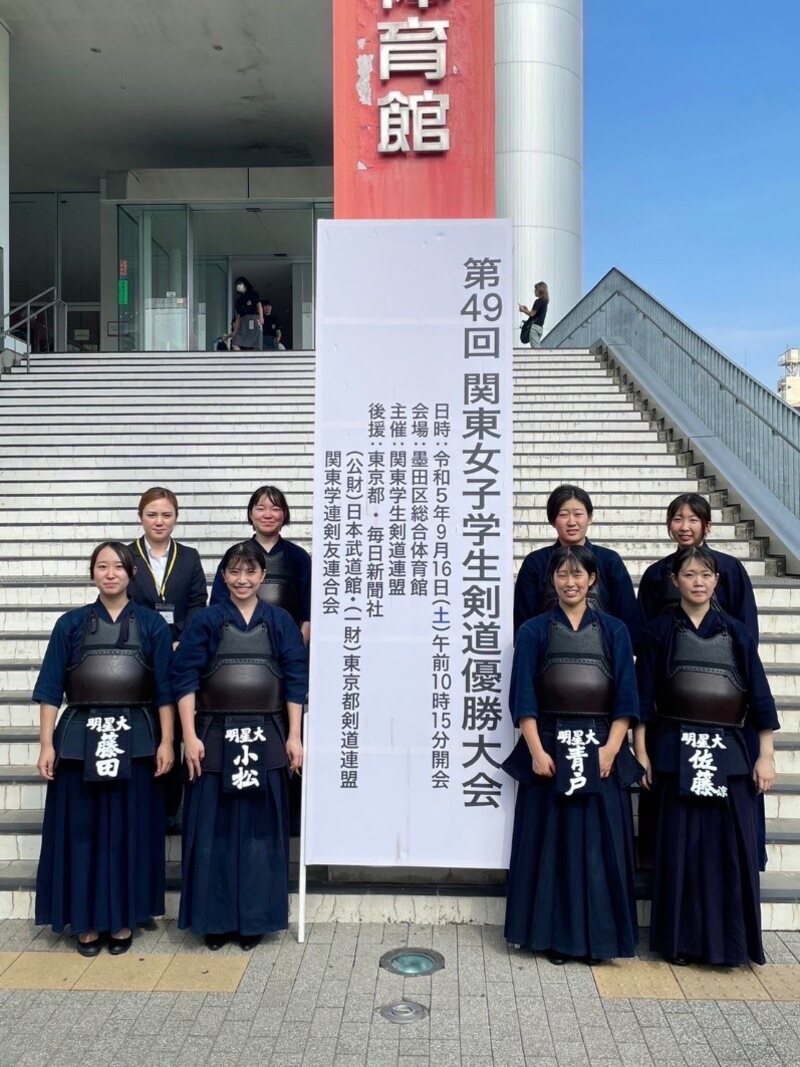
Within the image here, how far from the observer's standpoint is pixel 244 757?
391 cm

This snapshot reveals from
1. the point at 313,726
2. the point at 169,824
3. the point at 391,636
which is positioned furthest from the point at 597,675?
the point at 169,824

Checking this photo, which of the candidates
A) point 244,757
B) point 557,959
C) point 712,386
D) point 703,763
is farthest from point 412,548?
point 712,386

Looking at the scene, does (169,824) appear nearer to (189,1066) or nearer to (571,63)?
(189,1066)

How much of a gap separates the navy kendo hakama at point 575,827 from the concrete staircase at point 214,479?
Answer: 886 millimetres

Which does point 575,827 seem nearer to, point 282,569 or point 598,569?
point 598,569

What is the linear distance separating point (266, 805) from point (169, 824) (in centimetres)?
98

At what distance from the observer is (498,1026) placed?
3434 millimetres

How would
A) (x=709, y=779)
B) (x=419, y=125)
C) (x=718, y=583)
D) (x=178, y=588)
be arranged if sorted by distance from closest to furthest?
(x=709, y=779)
(x=718, y=583)
(x=178, y=588)
(x=419, y=125)

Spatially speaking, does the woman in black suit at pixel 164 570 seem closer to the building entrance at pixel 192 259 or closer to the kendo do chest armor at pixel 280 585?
the kendo do chest armor at pixel 280 585

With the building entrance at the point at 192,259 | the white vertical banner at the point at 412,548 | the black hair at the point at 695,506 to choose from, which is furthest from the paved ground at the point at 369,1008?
the building entrance at the point at 192,259

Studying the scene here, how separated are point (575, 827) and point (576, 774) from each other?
22cm

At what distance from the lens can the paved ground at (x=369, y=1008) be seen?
3.25 metres

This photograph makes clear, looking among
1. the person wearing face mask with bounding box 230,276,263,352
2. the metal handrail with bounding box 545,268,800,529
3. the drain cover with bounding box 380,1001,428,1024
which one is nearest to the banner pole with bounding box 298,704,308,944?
the drain cover with bounding box 380,1001,428,1024

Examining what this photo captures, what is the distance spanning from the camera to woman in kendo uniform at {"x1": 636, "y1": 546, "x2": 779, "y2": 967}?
3791 mm
